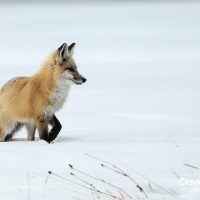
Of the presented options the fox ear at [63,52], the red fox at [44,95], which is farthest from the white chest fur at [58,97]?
the fox ear at [63,52]

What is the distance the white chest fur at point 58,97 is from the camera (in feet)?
25.1

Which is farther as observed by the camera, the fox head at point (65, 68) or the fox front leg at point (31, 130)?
the fox front leg at point (31, 130)

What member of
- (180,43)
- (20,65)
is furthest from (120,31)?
(20,65)

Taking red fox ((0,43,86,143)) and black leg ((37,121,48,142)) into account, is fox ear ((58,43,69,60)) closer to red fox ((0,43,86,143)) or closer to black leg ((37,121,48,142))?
red fox ((0,43,86,143))

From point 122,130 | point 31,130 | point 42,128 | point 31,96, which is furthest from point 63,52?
point 122,130

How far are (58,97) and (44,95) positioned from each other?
178mm

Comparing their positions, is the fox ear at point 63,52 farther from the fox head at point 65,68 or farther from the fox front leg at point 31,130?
the fox front leg at point 31,130

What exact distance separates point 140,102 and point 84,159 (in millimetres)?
6476

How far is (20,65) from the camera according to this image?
67.3 feet

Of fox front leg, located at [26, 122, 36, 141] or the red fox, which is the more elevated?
the red fox

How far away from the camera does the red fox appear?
7609 millimetres

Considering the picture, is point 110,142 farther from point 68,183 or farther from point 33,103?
point 68,183

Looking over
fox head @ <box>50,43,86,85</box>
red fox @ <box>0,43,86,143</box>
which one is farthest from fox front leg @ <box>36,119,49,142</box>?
fox head @ <box>50,43,86,85</box>

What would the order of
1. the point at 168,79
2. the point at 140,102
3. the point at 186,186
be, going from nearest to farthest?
the point at 186,186 < the point at 140,102 < the point at 168,79
